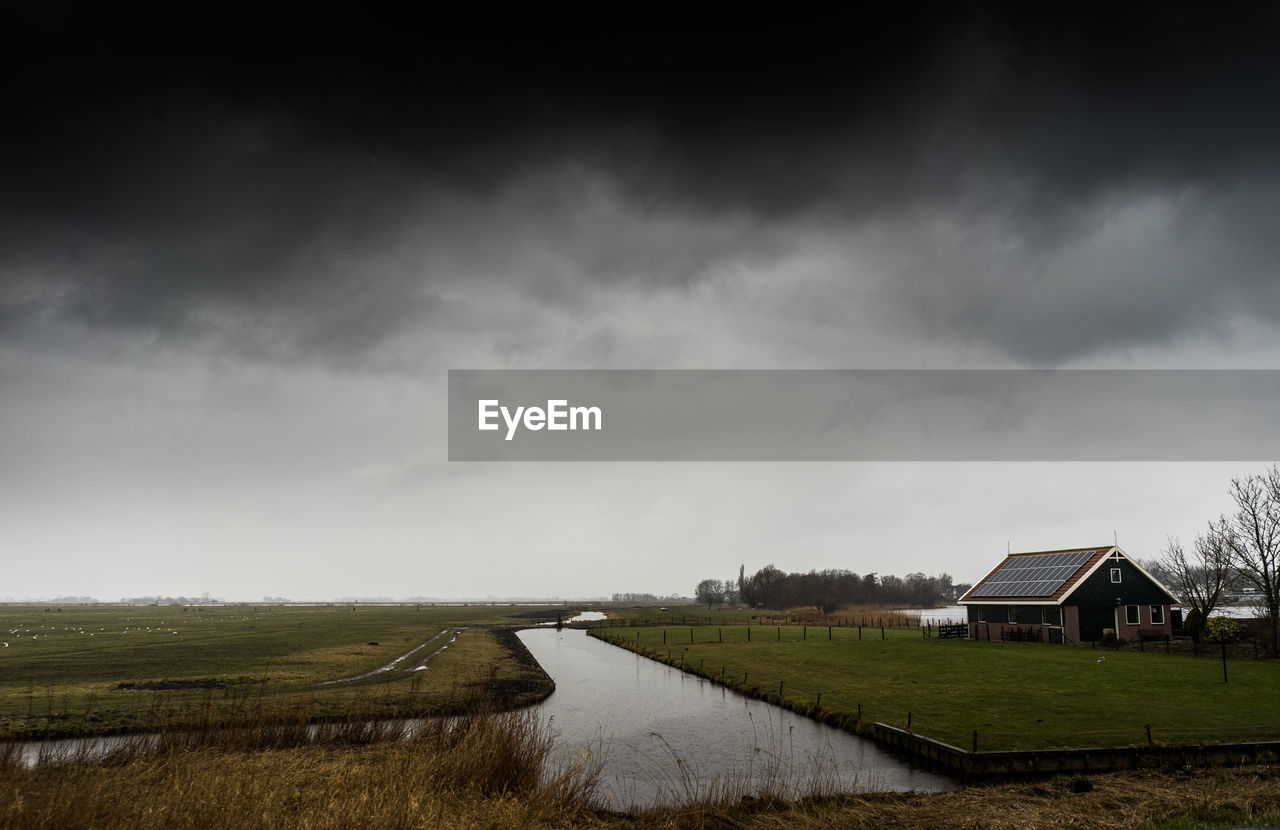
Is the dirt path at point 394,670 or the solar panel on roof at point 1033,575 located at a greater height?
the solar panel on roof at point 1033,575

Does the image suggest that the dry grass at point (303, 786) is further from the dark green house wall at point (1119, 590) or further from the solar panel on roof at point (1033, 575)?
the solar panel on roof at point (1033, 575)

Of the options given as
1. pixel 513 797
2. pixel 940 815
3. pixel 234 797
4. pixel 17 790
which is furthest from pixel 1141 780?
pixel 17 790

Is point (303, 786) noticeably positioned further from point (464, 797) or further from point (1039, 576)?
point (1039, 576)

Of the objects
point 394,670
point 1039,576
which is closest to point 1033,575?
point 1039,576

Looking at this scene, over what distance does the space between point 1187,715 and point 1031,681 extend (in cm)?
953

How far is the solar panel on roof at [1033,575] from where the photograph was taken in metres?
55.8

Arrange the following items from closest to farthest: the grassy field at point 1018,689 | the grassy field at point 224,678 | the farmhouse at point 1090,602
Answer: the grassy field at point 1018,689 < the grassy field at point 224,678 < the farmhouse at point 1090,602

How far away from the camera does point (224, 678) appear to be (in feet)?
135

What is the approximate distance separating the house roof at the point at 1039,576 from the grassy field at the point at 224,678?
4060 cm

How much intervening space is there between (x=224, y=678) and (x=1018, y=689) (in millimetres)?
44310

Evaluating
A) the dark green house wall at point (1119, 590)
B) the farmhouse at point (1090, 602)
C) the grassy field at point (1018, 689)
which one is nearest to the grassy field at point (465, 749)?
the grassy field at point (1018, 689)

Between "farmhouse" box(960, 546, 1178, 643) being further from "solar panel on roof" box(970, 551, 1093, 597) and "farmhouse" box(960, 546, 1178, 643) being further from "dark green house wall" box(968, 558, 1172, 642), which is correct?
A: "solar panel on roof" box(970, 551, 1093, 597)

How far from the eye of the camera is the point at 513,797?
15398 mm

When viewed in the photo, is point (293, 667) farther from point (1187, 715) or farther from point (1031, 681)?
point (1187, 715)
